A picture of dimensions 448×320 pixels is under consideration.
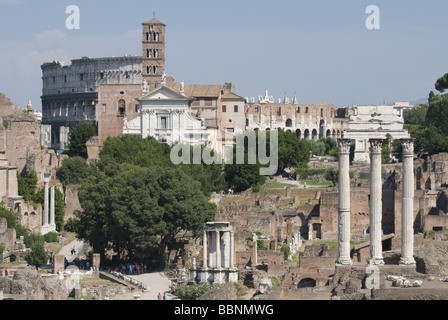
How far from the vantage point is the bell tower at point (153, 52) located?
11125 cm

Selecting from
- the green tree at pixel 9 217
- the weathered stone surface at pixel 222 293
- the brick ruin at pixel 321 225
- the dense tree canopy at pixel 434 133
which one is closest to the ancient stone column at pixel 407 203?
the brick ruin at pixel 321 225

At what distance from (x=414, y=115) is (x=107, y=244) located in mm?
101761

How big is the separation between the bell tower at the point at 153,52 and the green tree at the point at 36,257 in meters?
59.5

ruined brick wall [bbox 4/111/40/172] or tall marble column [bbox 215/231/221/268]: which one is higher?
ruined brick wall [bbox 4/111/40/172]

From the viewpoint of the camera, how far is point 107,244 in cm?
5488

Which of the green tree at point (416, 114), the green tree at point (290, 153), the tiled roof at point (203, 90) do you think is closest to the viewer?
the green tree at point (290, 153)

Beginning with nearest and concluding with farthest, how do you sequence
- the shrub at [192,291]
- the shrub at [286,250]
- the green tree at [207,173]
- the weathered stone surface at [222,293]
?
1. the weathered stone surface at [222,293]
2. the shrub at [192,291]
3. the shrub at [286,250]
4. the green tree at [207,173]

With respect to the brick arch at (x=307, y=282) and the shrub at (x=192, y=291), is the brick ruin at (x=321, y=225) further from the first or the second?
the shrub at (x=192, y=291)

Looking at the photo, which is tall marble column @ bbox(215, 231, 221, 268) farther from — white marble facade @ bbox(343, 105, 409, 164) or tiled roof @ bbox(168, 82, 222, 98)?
tiled roof @ bbox(168, 82, 222, 98)

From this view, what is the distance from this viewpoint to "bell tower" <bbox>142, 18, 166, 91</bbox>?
111250mm

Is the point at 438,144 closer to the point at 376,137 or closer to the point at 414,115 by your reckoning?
the point at 376,137

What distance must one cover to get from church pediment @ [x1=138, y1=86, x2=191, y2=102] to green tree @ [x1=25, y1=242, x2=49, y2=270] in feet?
153

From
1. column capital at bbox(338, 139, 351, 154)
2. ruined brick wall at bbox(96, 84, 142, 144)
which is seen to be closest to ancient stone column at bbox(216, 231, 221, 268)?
column capital at bbox(338, 139, 351, 154)

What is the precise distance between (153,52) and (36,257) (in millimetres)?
61031
